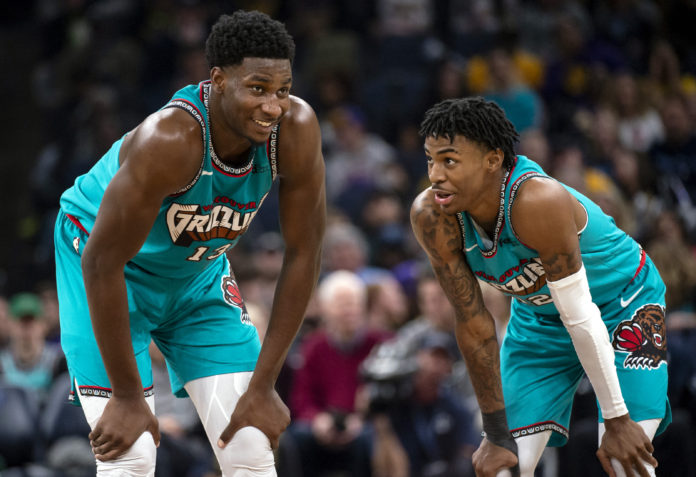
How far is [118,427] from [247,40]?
1.32 meters

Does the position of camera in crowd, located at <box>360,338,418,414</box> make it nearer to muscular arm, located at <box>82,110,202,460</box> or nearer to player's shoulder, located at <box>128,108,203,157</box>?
muscular arm, located at <box>82,110,202,460</box>

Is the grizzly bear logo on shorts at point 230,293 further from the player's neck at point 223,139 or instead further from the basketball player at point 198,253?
the player's neck at point 223,139

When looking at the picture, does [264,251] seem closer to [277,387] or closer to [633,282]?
[277,387]

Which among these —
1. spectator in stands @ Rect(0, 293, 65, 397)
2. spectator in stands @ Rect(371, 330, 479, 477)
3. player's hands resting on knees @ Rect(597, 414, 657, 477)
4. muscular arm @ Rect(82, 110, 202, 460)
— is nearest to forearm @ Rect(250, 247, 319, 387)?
muscular arm @ Rect(82, 110, 202, 460)

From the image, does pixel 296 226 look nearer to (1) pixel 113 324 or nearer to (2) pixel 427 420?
(1) pixel 113 324

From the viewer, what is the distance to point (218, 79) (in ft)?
10.3

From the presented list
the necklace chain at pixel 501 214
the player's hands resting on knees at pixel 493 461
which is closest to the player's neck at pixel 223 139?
the necklace chain at pixel 501 214

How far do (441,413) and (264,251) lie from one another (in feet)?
7.57

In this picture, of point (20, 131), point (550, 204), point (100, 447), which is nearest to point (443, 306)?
point (550, 204)

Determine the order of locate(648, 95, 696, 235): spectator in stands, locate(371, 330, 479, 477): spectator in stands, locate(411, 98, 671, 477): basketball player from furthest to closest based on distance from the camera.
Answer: locate(648, 95, 696, 235): spectator in stands → locate(371, 330, 479, 477): spectator in stands → locate(411, 98, 671, 477): basketball player

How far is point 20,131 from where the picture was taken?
10594 millimetres

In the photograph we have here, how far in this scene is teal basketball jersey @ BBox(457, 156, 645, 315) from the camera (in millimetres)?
3475

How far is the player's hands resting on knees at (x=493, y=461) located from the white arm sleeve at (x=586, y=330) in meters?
0.45

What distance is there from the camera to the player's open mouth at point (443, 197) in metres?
3.41
